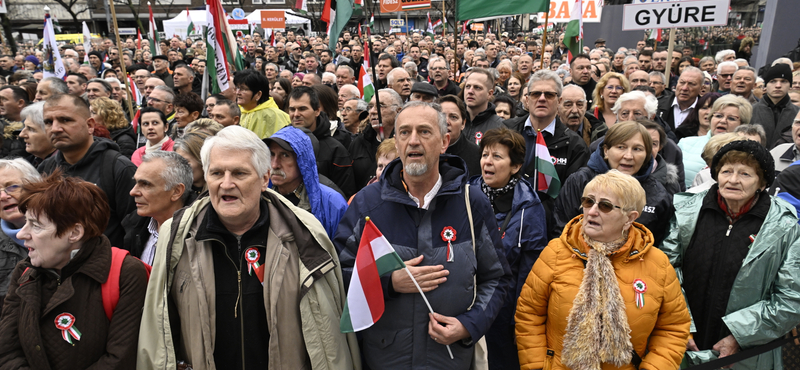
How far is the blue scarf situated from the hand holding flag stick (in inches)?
86.1

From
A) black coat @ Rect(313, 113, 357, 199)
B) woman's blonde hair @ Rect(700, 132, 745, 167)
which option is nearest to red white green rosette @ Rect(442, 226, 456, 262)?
black coat @ Rect(313, 113, 357, 199)

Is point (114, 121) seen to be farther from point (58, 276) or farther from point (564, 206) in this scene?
point (564, 206)

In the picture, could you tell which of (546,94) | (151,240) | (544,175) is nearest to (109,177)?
(151,240)

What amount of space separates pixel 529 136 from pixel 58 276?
3.64m

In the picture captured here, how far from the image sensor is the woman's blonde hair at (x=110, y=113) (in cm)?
538

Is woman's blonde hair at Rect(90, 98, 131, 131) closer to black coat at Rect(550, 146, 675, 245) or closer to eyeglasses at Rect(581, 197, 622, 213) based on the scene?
black coat at Rect(550, 146, 675, 245)

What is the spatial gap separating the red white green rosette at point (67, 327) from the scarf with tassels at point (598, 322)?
2362mm

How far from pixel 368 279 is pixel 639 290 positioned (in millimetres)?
1420

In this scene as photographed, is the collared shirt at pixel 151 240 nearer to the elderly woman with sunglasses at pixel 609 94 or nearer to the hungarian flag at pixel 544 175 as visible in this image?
the hungarian flag at pixel 544 175

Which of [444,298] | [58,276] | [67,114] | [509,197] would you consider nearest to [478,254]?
[444,298]

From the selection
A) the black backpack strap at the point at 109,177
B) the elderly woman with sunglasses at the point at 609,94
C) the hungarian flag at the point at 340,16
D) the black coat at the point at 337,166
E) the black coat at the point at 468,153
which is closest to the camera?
the black backpack strap at the point at 109,177

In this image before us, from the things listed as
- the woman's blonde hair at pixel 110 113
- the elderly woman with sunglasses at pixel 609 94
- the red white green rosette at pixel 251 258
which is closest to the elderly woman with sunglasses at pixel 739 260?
the red white green rosette at pixel 251 258

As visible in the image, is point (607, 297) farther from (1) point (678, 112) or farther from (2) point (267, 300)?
(1) point (678, 112)

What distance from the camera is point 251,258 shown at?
89.1 inches
